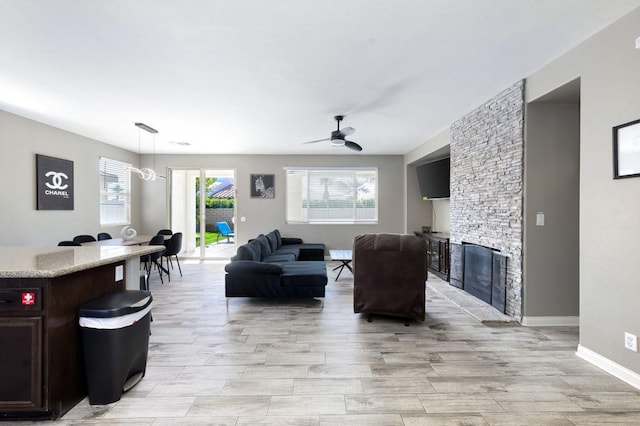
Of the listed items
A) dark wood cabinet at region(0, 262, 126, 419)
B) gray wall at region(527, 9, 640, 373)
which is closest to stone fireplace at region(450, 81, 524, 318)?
gray wall at region(527, 9, 640, 373)

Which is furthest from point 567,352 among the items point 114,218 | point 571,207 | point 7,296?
Answer: point 114,218

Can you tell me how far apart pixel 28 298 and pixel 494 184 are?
15.0 feet

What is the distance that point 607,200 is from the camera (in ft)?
8.05

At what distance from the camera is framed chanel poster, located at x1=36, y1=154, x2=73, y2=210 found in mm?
4891

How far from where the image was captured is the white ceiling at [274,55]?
222 cm

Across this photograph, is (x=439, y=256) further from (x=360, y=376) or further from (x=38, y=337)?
(x=38, y=337)

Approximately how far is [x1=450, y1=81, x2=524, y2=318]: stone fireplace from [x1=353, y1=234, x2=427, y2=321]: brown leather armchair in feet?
3.46

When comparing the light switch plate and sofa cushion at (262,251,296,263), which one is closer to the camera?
the light switch plate

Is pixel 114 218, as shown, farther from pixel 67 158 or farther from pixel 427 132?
pixel 427 132

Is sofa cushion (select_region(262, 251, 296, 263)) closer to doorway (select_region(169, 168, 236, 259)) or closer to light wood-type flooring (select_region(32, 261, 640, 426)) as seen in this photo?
light wood-type flooring (select_region(32, 261, 640, 426))

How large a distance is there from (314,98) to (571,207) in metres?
3.26

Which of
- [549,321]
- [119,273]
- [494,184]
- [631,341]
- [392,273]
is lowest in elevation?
[549,321]

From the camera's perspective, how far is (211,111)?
14.6 ft

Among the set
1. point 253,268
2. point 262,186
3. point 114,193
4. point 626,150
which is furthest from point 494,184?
point 114,193
